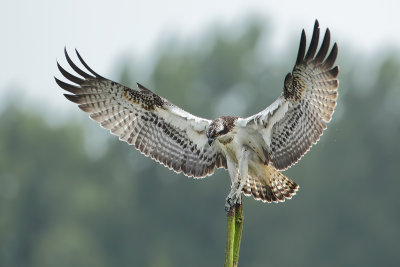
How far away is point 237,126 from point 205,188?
37823 mm

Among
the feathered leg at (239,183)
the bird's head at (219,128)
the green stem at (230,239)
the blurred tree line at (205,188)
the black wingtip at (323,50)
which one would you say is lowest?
the green stem at (230,239)

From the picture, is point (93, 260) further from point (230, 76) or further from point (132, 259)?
point (230, 76)

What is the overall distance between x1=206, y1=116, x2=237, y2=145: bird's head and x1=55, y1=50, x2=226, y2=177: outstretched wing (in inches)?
26.4

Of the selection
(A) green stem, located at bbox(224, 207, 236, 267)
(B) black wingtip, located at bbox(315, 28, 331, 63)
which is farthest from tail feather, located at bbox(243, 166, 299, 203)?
(A) green stem, located at bbox(224, 207, 236, 267)

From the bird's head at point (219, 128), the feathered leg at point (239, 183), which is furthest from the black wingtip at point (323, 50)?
the feathered leg at point (239, 183)

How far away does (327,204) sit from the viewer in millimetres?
51219

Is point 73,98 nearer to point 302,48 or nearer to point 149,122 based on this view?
point 149,122

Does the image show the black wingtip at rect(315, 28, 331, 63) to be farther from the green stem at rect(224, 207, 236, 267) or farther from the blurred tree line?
the blurred tree line

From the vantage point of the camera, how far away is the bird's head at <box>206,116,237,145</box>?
516 inches

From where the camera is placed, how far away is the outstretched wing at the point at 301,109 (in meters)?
12.3

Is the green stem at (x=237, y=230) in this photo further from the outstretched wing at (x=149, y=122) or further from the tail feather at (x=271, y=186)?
the outstretched wing at (x=149, y=122)

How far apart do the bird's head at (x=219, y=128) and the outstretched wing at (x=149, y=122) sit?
0.67 m

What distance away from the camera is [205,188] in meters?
51.0

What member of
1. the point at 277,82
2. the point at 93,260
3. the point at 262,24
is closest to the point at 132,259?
the point at 93,260
